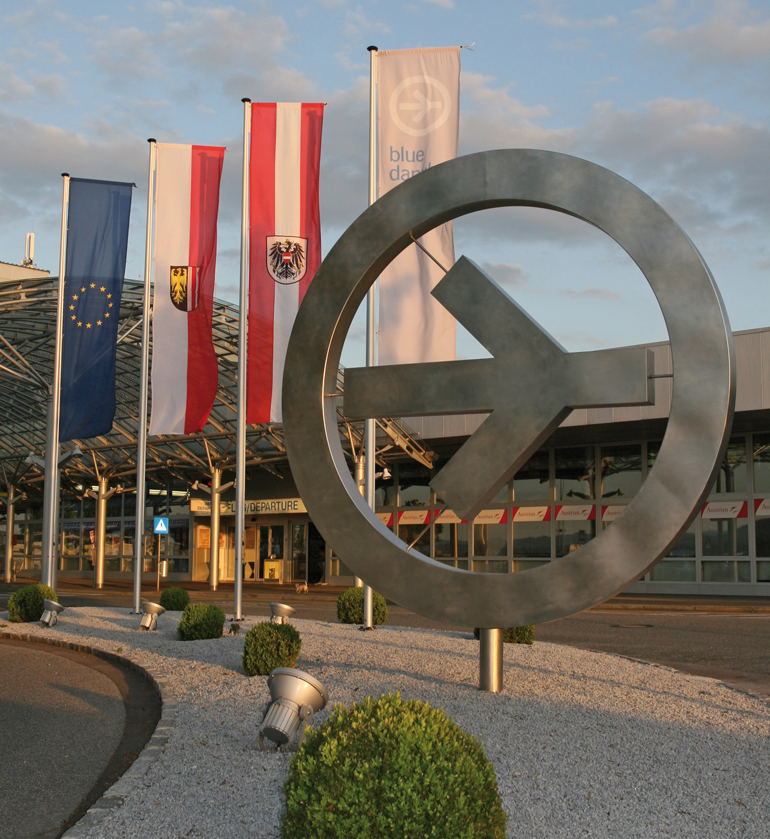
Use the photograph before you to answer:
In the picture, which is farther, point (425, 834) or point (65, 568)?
point (65, 568)

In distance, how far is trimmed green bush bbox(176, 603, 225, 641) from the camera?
607 inches

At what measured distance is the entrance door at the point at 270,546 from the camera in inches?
1756

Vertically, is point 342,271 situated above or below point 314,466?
above

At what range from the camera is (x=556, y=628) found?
2012 cm

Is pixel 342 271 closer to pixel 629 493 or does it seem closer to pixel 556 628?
pixel 556 628

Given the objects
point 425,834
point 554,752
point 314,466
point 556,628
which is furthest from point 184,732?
point 556,628

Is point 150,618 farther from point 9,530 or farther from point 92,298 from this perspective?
point 9,530

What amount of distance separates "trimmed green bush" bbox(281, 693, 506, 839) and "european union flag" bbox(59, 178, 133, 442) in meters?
17.9

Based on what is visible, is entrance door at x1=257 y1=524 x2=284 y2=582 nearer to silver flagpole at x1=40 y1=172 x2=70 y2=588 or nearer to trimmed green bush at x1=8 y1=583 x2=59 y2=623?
silver flagpole at x1=40 y1=172 x2=70 y2=588

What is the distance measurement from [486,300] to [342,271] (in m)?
1.76

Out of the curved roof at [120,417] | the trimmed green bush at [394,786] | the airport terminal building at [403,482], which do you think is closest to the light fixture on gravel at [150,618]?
the airport terminal building at [403,482]

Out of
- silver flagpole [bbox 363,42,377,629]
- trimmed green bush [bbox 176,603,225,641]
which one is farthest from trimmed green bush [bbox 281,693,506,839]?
silver flagpole [bbox 363,42,377,629]

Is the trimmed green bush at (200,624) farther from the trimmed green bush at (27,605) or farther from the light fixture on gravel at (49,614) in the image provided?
the trimmed green bush at (27,605)

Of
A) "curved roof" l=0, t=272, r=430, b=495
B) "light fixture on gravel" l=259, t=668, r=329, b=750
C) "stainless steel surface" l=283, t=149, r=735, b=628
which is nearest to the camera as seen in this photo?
"stainless steel surface" l=283, t=149, r=735, b=628
